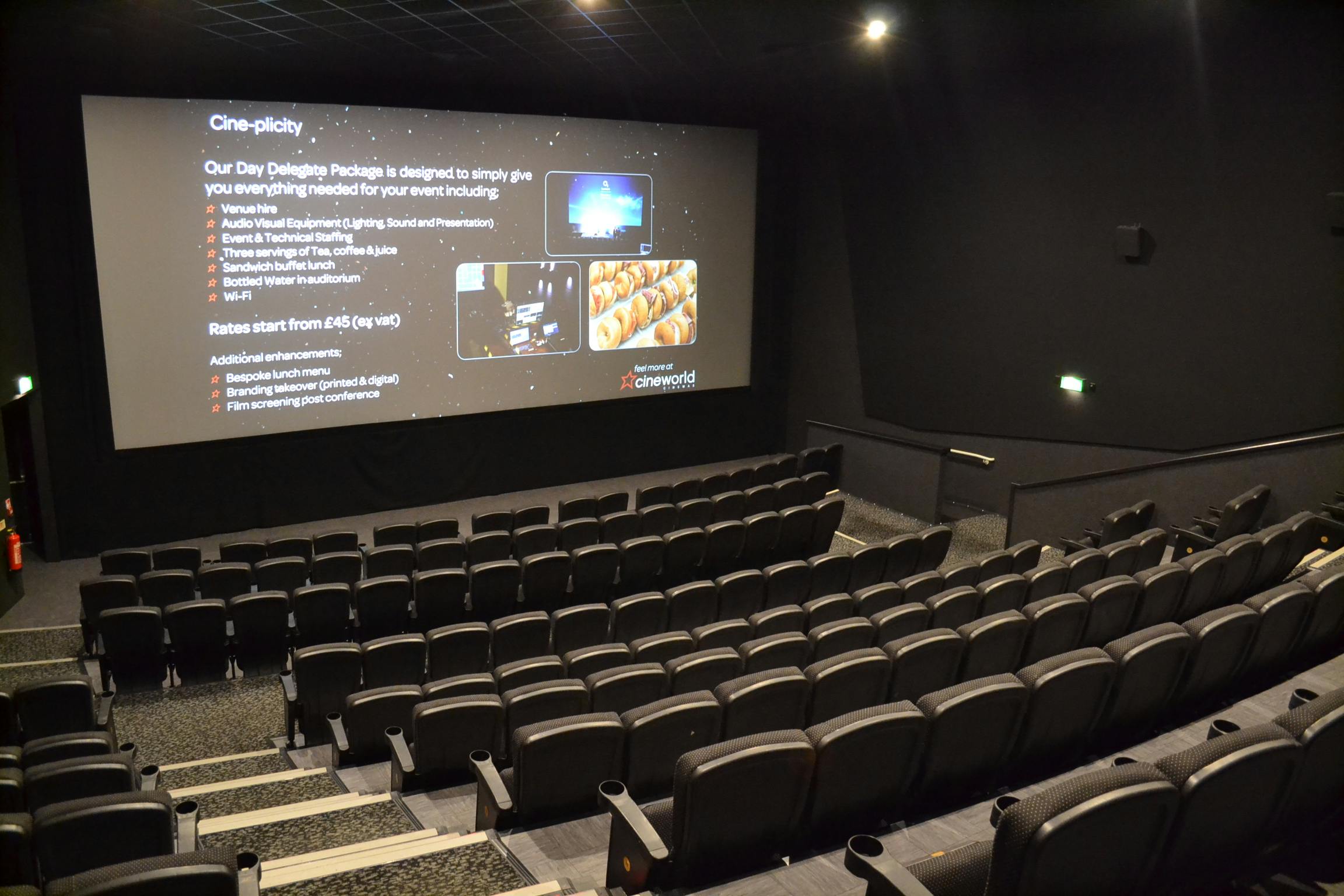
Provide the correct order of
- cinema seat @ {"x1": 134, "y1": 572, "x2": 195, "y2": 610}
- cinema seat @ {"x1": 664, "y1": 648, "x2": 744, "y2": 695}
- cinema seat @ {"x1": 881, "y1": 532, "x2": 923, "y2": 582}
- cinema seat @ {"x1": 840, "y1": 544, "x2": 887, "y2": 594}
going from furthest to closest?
1. cinema seat @ {"x1": 881, "y1": 532, "x2": 923, "y2": 582}
2. cinema seat @ {"x1": 840, "y1": 544, "x2": 887, "y2": 594}
3. cinema seat @ {"x1": 134, "y1": 572, "x2": 195, "y2": 610}
4. cinema seat @ {"x1": 664, "y1": 648, "x2": 744, "y2": 695}

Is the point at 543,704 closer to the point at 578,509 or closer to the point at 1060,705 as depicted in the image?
the point at 1060,705

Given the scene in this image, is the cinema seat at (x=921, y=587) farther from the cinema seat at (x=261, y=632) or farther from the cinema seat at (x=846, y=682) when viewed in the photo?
the cinema seat at (x=261, y=632)

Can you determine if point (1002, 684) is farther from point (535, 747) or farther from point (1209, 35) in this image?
point (1209, 35)

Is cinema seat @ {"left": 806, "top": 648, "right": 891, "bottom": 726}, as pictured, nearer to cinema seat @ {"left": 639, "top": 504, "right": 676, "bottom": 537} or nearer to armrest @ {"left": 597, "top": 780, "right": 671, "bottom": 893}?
armrest @ {"left": 597, "top": 780, "right": 671, "bottom": 893}

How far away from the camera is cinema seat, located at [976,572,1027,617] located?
627 centimetres

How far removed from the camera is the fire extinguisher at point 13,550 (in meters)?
8.84

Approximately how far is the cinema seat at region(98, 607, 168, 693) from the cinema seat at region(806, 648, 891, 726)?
4629 mm

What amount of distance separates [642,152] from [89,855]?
10.7 meters

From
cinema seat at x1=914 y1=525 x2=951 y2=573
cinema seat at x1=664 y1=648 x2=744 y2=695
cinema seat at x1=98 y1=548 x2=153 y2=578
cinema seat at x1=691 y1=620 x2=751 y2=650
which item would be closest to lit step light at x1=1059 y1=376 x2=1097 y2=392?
cinema seat at x1=914 y1=525 x2=951 y2=573

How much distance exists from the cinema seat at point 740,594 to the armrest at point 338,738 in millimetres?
2720

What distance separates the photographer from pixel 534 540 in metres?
8.95

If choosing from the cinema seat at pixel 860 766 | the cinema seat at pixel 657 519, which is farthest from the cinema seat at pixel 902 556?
the cinema seat at pixel 860 766

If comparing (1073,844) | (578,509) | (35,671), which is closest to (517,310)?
(578,509)

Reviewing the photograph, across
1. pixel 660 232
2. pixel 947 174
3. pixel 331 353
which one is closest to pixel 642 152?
pixel 660 232
